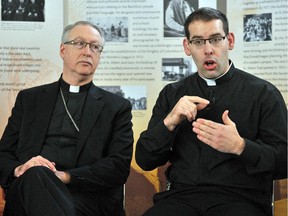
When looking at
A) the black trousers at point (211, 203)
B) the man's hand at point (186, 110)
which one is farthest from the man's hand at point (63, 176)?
the man's hand at point (186, 110)

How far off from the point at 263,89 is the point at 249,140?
0.37 meters

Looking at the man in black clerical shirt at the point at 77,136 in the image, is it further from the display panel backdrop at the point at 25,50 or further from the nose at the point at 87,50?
the display panel backdrop at the point at 25,50

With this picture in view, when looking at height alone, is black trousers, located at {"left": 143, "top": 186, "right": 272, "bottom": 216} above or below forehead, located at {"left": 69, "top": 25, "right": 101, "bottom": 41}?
below

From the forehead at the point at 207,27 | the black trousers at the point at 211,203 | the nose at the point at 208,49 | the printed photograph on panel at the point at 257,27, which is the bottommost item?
the black trousers at the point at 211,203

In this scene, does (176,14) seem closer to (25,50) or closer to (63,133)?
(25,50)

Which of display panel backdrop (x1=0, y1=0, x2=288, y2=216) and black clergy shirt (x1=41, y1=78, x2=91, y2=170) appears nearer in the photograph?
black clergy shirt (x1=41, y1=78, x2=91, y2=170)

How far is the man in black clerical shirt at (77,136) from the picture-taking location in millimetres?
2938

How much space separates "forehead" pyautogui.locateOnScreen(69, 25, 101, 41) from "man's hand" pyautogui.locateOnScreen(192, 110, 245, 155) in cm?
122

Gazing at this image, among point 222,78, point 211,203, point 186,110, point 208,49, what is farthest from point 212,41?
point 211,203

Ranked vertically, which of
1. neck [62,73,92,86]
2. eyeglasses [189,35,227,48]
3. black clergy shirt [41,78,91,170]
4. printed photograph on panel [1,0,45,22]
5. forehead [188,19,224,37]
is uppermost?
printed photograph on panel [1,0,45,22]

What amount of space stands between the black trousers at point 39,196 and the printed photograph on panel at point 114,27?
5.63 feet

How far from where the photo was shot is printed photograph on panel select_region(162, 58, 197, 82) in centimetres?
392

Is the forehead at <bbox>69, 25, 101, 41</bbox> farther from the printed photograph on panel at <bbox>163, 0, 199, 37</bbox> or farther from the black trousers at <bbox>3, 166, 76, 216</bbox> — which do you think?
the black trousers at <bbox>3, 166, 76, 216</bbox>

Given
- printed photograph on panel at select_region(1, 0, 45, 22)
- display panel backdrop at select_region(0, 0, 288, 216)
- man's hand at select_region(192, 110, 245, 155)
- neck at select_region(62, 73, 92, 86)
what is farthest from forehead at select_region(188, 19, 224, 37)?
printed photograph on panel at select_region(1, 0, 45, 22)
